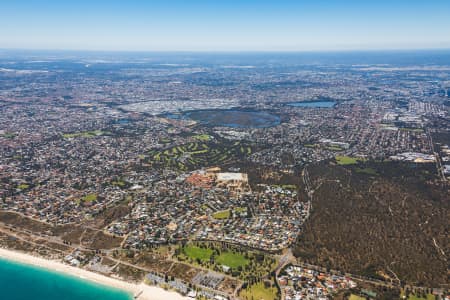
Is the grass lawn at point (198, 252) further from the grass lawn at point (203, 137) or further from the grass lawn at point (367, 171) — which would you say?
the grass lawn at point (203, 137)

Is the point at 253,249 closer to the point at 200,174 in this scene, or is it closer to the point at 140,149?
the point at 200,174

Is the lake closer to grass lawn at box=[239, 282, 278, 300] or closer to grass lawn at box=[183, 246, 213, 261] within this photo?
grass lawn at box=[183, 246, 213, 261]

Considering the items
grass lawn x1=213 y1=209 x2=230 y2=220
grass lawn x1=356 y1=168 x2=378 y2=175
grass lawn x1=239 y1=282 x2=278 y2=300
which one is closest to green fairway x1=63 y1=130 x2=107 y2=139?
grass lawn x1=213 y1=209 x2=230 y2=220

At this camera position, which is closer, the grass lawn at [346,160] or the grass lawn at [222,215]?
the grass lawn at [222,215]

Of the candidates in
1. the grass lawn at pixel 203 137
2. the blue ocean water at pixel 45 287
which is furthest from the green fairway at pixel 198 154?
the blue ocean water at pixel 45 287

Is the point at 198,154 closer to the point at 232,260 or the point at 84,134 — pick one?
the point at 84,134

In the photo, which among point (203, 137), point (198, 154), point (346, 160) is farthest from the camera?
point (203, 137)

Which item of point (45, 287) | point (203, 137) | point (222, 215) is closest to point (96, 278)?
point (45, 287)
